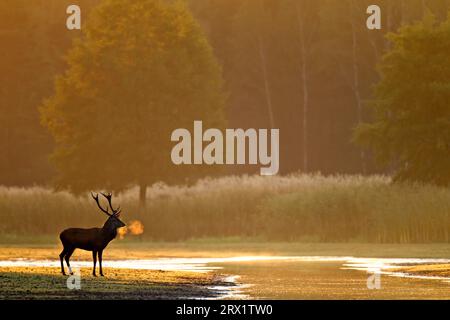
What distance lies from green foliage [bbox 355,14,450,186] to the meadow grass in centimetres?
101

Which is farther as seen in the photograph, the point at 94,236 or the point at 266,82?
the point at 266,82

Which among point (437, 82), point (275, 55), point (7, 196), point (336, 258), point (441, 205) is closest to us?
point (336, 258)

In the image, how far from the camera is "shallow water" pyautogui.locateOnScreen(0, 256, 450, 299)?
946 inches

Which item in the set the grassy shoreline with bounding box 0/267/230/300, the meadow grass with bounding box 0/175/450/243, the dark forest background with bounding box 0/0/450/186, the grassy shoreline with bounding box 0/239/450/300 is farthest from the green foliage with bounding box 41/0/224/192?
the dark forest background with bounding box 0/0/450/186

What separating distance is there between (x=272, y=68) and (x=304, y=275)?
2947 inches

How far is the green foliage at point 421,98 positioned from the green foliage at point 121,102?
9961 mm

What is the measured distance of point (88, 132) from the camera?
55.1m

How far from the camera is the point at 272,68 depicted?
103875mm

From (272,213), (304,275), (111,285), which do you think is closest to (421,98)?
(272,213)

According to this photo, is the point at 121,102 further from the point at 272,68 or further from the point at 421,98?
the point at 272,68

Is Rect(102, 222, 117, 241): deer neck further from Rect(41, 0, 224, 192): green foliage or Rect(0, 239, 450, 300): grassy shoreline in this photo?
Rect(41, 0, 224, 192): green foliage

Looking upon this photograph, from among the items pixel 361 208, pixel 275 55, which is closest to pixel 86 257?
pixel 361 208

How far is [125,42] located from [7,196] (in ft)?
25.5
